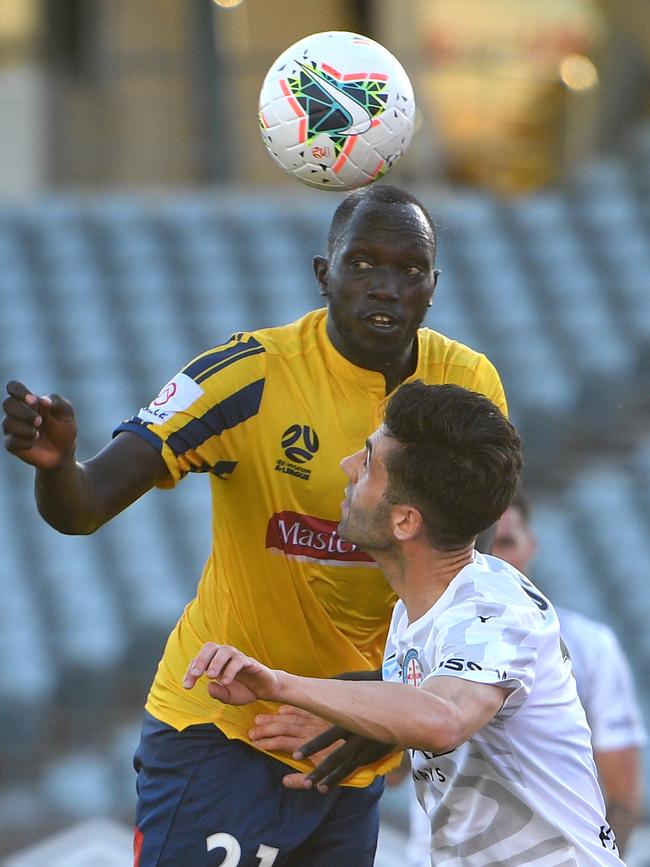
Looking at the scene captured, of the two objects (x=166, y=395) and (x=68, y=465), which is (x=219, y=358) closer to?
(x=166, y=395)

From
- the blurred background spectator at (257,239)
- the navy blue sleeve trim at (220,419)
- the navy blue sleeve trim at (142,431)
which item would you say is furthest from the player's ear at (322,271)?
the blurred background spectator at (257,239)

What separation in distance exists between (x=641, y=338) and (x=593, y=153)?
5.40ft

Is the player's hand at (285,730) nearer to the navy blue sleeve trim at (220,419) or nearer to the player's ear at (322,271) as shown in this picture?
the navy blue sleeve trim at (220,419)

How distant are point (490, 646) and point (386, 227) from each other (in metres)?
1.13

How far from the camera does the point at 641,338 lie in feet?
34.7

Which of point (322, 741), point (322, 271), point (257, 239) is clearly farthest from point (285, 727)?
point (257, 239)

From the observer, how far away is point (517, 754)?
11.1ft

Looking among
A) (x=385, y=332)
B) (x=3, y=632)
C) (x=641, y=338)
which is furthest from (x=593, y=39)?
(x=385, y=332)

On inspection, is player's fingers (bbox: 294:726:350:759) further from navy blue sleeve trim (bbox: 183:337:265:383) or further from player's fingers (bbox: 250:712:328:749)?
navy blue sleeve trim (bbox: 183:337:265:383)

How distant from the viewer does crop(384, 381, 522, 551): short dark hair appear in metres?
3.43

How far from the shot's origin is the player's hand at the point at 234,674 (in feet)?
10.2

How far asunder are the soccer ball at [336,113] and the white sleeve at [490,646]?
4.01 ft

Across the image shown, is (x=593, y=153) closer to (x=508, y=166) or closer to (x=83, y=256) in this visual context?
(x=508, y=166)

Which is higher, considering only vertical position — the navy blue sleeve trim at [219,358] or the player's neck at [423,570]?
the navy blue sleeve trim at [219,358]
